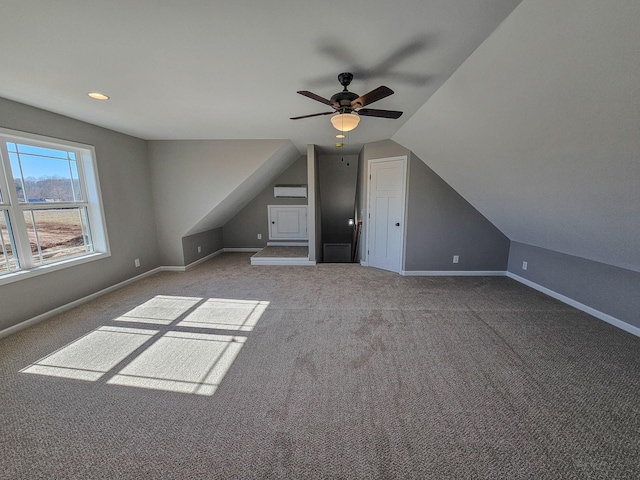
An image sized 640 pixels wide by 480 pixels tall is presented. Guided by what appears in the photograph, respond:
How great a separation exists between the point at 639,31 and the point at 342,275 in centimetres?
363

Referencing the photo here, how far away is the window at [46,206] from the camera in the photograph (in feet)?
8.11

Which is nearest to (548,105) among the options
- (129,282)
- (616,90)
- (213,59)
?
(616,90)

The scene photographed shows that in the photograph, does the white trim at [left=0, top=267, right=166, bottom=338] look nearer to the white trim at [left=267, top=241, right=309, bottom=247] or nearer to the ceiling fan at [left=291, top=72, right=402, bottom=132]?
the white trim at [left=267, top=241, right=309, bottom=247]

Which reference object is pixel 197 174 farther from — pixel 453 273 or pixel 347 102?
pixel 453 273

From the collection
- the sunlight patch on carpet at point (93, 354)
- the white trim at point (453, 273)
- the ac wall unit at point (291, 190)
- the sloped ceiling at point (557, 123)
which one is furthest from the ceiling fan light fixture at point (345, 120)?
the ac wall unit at point (291, 190)

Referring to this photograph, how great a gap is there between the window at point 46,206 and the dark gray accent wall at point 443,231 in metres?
4.64

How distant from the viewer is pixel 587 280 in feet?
9.34

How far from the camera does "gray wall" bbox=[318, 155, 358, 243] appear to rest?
608 centimetres

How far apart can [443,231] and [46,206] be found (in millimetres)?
5369

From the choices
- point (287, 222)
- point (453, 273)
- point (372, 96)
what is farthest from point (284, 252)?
point (372, 96)

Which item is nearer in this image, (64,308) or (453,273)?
(64,308)

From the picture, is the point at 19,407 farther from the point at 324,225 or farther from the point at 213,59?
the point at 324,225

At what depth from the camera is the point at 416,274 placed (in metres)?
4.18

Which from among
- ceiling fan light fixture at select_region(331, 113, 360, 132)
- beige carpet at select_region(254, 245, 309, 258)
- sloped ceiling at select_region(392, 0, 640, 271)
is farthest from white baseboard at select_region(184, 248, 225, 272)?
sloped ceiling at select_region(392, 0, 640, 271)
